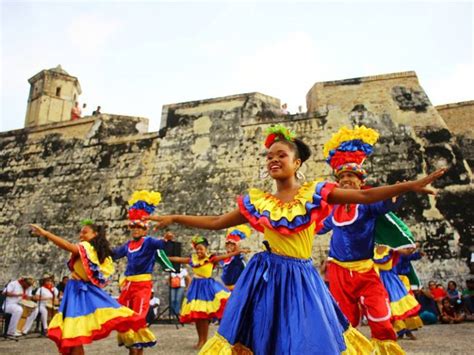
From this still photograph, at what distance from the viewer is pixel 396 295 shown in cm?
544

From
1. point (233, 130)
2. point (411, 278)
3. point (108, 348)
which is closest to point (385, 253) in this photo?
point (411, 278)

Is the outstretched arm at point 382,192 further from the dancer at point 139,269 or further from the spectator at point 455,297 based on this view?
the spectator at point 455,297

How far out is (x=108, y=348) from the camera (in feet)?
21.7

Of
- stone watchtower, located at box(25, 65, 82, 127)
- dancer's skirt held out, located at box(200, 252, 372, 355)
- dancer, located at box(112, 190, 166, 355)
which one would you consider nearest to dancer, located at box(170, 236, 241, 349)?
dancer, located at box(112, 190, 166, 355)

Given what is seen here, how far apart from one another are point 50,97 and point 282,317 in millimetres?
22108

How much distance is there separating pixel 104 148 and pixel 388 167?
9.58 m

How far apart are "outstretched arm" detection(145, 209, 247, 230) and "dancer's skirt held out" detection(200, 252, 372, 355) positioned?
→ 1.45 feet

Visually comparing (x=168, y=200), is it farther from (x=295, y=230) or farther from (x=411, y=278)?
(x=295, y=230)

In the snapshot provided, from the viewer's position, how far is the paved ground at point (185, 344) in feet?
18.7

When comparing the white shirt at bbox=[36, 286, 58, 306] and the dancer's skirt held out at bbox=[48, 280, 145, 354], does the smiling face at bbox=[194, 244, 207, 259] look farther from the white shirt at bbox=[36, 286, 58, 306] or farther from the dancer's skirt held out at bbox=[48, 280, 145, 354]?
the white shirt at bbox=[36, 286, 58, 306]

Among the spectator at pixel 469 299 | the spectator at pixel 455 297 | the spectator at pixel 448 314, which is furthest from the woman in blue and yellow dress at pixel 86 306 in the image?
the spectator at pixel 469 299

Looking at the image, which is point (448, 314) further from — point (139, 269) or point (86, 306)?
point (86, 306)

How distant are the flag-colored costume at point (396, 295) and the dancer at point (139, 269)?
3001 mm

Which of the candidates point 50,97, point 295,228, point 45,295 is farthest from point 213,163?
point 50,97
